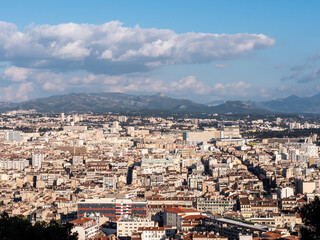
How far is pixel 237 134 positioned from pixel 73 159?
3695cm

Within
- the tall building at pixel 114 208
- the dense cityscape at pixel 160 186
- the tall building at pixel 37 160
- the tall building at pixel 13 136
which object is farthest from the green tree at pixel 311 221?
the tall building at pixel 13 136

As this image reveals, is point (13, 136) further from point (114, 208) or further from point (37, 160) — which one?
point (114, 208)

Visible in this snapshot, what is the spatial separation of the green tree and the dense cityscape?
4.26 metres

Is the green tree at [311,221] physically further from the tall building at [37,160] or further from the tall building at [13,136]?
the tall building at [13,136]

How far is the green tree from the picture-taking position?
16188 mm

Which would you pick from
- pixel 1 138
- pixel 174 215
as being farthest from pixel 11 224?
pixel 1 138

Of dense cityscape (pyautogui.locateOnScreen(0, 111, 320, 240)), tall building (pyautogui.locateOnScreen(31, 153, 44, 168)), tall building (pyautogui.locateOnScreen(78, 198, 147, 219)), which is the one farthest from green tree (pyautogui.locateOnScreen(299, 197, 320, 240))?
tall building (pyautogui.locateOnScreen(31, 153, 44, 168))

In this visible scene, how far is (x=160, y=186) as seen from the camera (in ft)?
141

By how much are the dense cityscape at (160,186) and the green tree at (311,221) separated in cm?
426

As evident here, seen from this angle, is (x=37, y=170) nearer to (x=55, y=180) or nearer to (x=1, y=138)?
(x=55, y=180)

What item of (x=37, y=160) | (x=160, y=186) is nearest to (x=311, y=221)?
(x=160, y=186)

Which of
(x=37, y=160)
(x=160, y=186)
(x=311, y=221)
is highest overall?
→ (x=311, y=221)

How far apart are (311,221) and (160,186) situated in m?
26.7

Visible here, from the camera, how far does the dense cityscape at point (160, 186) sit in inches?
1119
